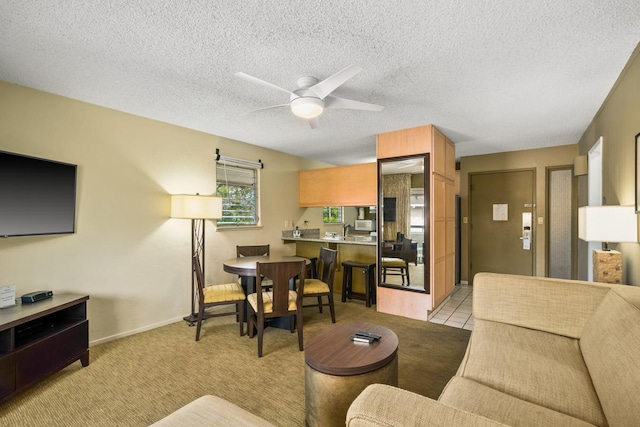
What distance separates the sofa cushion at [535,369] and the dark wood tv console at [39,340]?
2849 mm

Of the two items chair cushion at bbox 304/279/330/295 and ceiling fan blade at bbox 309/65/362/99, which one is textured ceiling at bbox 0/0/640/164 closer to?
ceiling fan blade at bbox 309/65/362/99

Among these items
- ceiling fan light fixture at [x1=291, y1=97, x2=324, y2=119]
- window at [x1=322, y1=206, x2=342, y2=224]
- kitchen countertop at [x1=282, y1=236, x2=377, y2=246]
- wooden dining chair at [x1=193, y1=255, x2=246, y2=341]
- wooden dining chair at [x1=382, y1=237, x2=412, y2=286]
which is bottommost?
wooden dining chair at [x1=193, y1=255, x2=246, y2=341]

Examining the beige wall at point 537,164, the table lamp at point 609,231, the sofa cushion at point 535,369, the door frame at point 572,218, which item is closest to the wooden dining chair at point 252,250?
the sofa cushion at point 535,369

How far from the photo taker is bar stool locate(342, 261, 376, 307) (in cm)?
431

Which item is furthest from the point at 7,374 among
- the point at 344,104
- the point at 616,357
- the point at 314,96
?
the point at 616,357

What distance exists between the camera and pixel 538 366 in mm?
1600

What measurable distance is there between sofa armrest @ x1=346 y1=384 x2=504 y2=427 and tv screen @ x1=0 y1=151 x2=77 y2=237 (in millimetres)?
3040

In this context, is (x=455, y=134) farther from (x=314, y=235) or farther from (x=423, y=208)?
(x=314, y=235)

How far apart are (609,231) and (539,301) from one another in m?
0.67

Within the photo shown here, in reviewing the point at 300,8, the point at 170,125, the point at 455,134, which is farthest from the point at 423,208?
the point at 170,125

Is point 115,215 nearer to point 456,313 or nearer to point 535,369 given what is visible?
point 535,369

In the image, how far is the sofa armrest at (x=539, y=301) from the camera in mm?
1961

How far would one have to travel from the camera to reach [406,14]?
1.73 meters

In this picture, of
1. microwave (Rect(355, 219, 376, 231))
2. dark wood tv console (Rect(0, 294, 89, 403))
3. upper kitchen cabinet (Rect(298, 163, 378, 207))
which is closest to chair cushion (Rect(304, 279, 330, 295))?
upper kitchen cabinet (Rect(298, 163, 378, 207))
